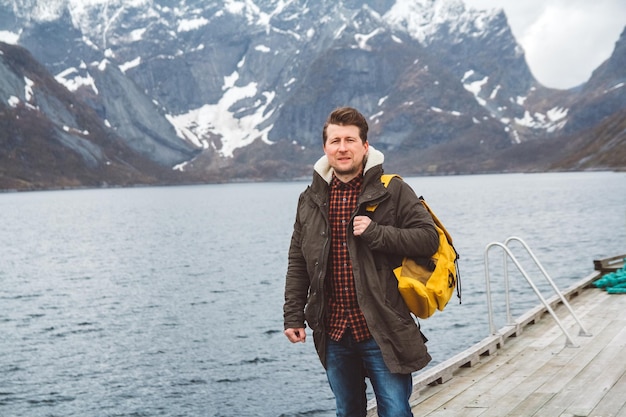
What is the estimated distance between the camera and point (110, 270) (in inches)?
2168

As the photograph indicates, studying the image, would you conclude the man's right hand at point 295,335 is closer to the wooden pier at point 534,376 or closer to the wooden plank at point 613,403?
the wooden pier at point 534,376

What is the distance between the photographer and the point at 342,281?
562 cm

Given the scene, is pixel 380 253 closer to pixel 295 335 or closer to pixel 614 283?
pixel 295 335

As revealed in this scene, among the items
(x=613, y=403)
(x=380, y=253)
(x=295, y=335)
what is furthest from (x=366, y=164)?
(x=613, y=403)

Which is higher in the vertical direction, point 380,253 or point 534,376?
point 380,253

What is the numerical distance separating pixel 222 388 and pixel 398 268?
18378 mm

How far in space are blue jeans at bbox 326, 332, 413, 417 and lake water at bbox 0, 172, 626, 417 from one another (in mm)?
14532

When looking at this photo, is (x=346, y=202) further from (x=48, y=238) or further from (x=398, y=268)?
(x=48, y=238)

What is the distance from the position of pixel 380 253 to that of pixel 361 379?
44.8 inches

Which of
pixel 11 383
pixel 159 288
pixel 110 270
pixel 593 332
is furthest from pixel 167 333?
pixel 110 270

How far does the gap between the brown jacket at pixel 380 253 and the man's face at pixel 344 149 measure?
0.12 m

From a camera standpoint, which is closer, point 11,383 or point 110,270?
point 11,383

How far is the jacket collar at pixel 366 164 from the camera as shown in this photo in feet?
18.7

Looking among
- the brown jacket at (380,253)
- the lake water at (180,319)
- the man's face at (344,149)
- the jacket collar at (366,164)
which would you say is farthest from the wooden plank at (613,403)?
the lake water at (180,319)
